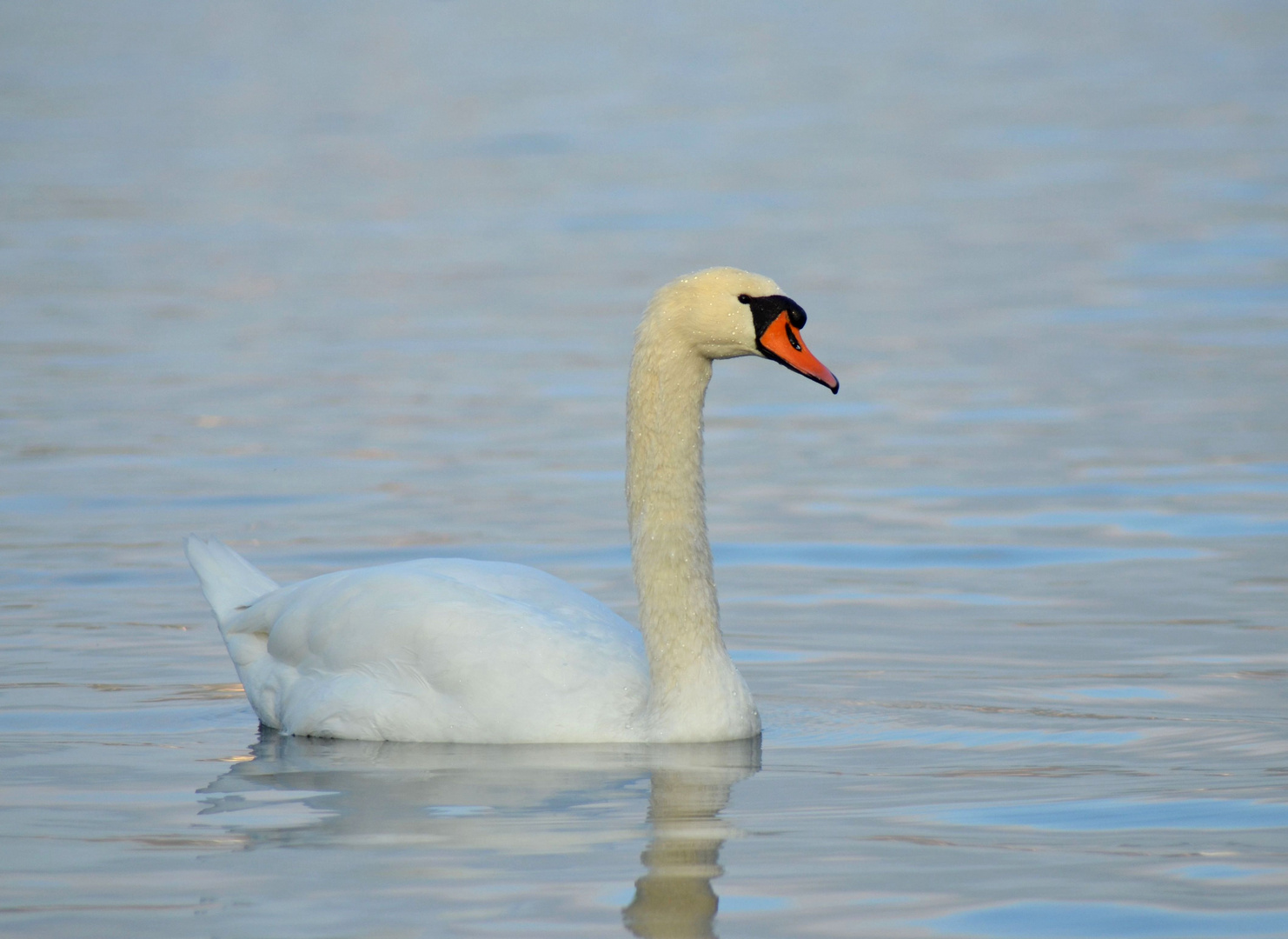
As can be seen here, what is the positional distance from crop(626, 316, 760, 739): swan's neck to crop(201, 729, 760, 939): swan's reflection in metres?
0.12

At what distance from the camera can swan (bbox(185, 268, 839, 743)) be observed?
721 centimetres

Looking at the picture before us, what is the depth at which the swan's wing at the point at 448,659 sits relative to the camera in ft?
23.6

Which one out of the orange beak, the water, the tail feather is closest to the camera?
the water

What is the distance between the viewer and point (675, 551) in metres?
7.50

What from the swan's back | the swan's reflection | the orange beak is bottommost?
the swan's reflection

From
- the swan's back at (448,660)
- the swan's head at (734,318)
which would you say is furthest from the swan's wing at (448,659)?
the swan's head at (734,318)

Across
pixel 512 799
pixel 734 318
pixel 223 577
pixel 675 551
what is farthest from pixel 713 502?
pixel 512 799

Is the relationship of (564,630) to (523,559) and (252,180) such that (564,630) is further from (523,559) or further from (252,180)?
(252,180)

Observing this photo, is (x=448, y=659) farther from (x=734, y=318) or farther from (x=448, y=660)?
(x=734, y=318)

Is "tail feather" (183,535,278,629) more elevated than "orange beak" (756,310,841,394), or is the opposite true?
"orange beak" (756,310,841,394)

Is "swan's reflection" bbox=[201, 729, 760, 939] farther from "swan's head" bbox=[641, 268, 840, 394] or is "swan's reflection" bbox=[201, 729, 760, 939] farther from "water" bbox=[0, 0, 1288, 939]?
"swan's head" bbox=[641, 268, 840, 394]

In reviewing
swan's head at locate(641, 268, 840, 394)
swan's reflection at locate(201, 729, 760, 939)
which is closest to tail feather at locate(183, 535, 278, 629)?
swan's reflection at locate(201, 729, 760, 939)

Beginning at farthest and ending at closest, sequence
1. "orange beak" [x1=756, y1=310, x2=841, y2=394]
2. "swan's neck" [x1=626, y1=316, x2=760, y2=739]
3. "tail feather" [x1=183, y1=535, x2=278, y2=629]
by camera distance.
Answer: "tail feather" [x1=183, y1=535, x2=278, y2=629], "swan's neck" [x1=626, y1=316, x2=760, y2=739], "orange beak" [x1=756, y1=310, x2=841, y2=394]

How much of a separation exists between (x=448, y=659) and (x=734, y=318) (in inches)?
54.5
